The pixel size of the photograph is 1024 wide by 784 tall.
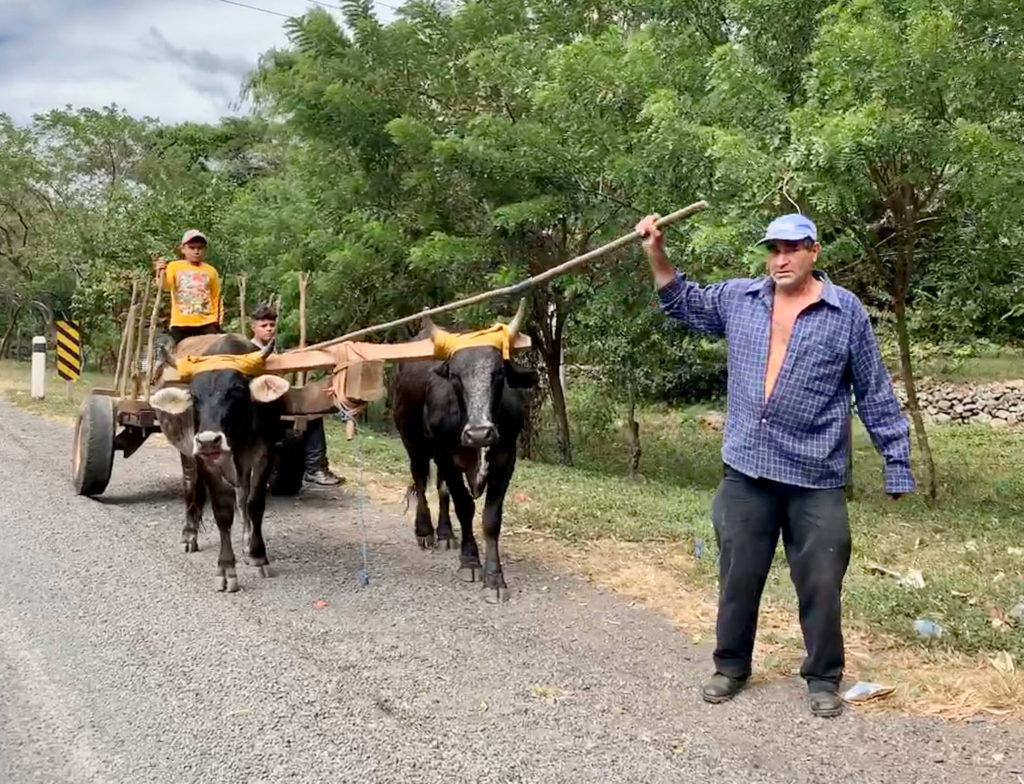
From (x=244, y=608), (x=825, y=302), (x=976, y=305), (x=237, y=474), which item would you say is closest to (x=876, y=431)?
(x=825, y=302)

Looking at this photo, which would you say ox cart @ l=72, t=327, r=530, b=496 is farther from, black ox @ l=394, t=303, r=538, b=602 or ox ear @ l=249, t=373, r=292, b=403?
black ox @ l=394, t=303, r=538, b=602

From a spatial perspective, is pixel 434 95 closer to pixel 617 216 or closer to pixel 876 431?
pixel 617 216

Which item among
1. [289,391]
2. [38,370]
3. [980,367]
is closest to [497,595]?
[289,391]

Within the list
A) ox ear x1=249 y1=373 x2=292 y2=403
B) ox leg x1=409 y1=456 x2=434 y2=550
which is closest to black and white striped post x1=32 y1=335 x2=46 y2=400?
ox leg x1=409 y1=456 x2=434 y2=550

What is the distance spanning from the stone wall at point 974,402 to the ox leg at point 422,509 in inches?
556

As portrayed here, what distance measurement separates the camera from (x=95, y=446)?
884cm

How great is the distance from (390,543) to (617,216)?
15.8 ft

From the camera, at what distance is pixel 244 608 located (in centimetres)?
596

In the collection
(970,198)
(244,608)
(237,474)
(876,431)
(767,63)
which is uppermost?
(767,63)

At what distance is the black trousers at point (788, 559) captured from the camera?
4.41 m

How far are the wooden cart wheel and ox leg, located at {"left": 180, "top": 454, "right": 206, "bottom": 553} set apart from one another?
1779 mm

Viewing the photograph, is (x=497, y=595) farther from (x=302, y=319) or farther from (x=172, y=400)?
(x=302, y=319)

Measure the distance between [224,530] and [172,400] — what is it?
88 centimetres

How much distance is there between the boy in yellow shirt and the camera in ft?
28.4
